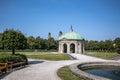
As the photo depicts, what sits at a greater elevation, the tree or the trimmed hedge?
the tree

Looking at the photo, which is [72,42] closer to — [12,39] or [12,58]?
[12,39]

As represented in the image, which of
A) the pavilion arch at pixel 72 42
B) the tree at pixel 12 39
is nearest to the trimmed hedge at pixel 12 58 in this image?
the tree at pixel 12 39

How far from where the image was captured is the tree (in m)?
20.7

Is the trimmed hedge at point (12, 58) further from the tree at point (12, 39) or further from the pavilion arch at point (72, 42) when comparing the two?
the pavilion arch at point (72, 42)

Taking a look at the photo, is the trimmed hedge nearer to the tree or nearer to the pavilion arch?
the tree

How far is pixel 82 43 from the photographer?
65.9 m

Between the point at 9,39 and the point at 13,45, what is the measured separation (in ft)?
2.83

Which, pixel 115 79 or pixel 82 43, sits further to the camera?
pixel 82 43

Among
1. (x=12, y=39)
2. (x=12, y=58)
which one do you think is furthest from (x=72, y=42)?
(x=12, y=58)

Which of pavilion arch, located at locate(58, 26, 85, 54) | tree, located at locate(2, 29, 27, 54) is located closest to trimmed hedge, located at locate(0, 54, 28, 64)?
tree, located at locate(2, 29, 27, 54)

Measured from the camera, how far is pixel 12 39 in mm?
20719

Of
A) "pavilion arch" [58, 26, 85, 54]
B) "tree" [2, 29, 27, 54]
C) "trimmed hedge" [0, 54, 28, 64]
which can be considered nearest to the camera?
"trimmed hedge" [0, 54, 28, 64]

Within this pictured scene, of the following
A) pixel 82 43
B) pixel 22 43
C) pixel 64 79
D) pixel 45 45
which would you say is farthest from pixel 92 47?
pixel 64 79

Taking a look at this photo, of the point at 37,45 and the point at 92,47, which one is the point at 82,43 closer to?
the point at 37,45
